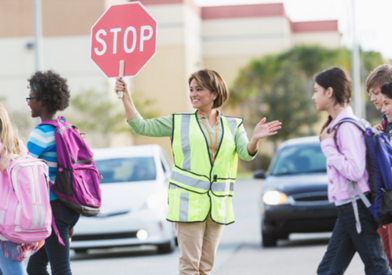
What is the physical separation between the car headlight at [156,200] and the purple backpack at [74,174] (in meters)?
4.96

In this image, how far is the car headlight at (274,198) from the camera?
1023 centimetres

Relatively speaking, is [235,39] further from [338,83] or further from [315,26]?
[338,83]

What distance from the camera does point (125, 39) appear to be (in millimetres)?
5426

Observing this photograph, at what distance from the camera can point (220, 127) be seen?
5070 millimetres

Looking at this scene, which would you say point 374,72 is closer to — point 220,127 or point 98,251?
point 220,127

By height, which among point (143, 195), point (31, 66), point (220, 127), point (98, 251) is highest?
point (31, 66)

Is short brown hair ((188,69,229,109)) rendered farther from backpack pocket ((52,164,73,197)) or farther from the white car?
the white car

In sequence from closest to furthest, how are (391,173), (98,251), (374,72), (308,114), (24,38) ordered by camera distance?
(391,173)
(374,72)
(98,251)
(24,38)
(308,114)

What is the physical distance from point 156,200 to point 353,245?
5828mm

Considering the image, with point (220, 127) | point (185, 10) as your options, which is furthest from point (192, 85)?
point (185, 10)

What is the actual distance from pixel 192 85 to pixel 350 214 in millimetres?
1476

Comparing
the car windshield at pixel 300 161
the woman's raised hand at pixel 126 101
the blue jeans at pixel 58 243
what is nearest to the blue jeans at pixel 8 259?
the blue jeans at pixel 58 243

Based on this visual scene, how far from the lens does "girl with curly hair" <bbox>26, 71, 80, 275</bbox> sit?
15.9 feet

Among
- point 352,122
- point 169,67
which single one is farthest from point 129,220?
point 169,67
